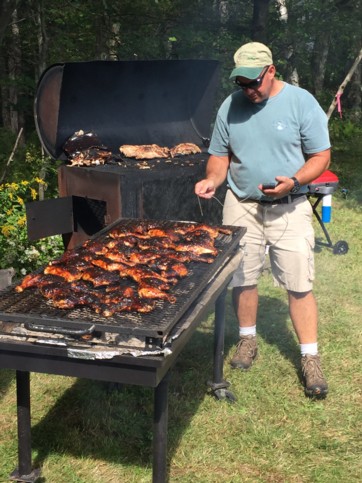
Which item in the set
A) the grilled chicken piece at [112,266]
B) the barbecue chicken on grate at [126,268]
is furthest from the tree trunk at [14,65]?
the grilled chicken piece at [112,266]

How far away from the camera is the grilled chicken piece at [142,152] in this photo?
5.87 metres

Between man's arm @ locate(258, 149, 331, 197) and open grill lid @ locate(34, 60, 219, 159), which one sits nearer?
man's arm @ locate(258, 149, 331, 197)

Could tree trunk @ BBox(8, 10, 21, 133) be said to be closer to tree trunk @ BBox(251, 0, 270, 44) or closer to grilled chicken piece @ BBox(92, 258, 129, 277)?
tree trunk @ BBox(251, 0, 270, 44)

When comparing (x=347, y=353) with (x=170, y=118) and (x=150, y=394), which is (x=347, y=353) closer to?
(x=150, y=394)

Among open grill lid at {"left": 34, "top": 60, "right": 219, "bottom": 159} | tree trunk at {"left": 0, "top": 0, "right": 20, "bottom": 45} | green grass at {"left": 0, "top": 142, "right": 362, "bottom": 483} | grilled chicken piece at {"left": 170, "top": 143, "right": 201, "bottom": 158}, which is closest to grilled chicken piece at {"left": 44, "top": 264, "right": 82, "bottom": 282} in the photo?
green grass at {"left": 0, "top": 142, "right": 362, "bottom": 483}

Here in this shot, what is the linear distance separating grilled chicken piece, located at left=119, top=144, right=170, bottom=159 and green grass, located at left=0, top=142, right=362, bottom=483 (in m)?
1.80

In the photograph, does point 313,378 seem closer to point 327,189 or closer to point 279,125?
point 279,125

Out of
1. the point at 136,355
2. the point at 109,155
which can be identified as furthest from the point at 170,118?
the point at 136,355

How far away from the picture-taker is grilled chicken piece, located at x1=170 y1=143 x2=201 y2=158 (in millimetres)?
6250

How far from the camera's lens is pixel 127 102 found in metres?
6.46

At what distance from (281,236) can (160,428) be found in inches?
76.2

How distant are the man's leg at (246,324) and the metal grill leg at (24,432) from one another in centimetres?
193

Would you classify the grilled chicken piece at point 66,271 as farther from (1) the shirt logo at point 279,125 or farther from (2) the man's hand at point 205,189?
(1) the shirt logo at point 279,125

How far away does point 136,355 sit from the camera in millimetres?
2639
